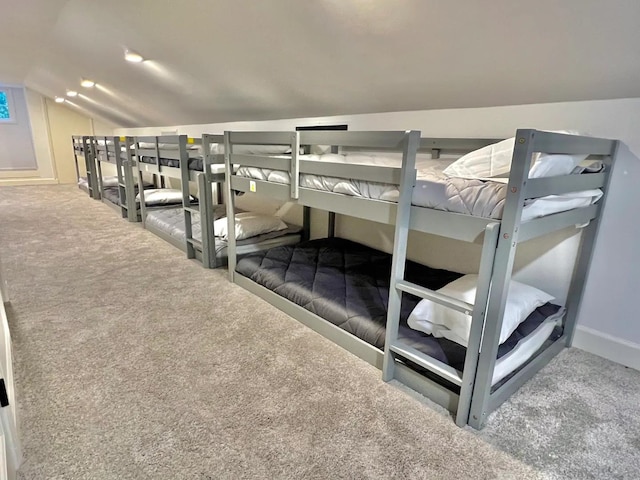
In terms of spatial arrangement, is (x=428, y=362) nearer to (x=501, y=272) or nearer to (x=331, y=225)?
(x=501, y=272)

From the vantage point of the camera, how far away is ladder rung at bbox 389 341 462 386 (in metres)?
1.43

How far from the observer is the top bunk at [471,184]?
1243mm

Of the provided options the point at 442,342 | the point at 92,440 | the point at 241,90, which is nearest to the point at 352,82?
the point at 241,90

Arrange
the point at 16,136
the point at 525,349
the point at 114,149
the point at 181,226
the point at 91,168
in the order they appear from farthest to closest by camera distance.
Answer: the point at 16,136
the point at 91,168
the point at 114,149
the point at 181,226
the point at 525,349

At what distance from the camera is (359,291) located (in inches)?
85.7

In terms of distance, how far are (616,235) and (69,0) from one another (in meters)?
4.22

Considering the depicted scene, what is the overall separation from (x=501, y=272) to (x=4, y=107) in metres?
9.70

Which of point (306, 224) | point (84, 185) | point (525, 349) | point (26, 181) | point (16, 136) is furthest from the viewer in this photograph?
point (26, 181)

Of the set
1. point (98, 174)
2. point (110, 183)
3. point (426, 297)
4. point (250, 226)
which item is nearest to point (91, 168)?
point (98, 174)

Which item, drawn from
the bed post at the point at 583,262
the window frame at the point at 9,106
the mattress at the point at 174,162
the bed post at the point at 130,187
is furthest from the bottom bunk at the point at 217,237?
the window frame at the point at 9,106

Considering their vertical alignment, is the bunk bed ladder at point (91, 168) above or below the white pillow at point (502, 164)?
below

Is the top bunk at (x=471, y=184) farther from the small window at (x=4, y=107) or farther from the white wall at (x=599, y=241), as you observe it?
the small window at (x=4, y=107)

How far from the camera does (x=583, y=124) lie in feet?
6.07

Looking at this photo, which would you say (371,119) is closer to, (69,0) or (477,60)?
(477,60)
